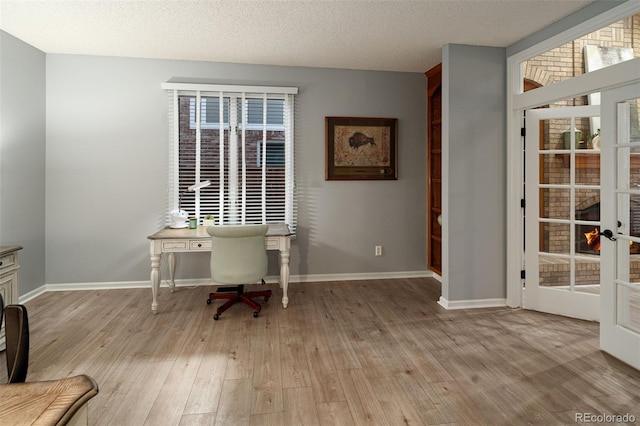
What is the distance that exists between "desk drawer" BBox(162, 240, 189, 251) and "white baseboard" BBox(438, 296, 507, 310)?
8.71ft

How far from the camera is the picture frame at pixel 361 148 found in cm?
482

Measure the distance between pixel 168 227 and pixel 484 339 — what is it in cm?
342

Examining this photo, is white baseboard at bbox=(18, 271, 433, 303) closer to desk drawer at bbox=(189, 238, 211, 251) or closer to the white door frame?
desk drawer at bbox=(189, 238, 211, 251)

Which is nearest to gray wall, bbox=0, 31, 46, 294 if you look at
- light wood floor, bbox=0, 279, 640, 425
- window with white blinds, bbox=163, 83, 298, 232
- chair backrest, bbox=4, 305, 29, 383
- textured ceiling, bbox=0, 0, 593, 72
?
textured ceiling, bbox=0, 0, 593, 72

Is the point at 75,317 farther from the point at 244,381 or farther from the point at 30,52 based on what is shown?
the point at 30,52

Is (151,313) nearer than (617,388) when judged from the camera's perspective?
No

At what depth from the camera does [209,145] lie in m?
4.57

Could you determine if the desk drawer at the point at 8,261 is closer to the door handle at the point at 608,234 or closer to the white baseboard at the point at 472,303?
the white baseboard at the point at 472,303

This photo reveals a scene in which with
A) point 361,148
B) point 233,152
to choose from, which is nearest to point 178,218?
point 233,152

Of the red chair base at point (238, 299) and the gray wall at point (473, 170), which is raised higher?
the gray wall at point (473, 170)

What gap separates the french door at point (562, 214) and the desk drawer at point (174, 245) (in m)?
3.36

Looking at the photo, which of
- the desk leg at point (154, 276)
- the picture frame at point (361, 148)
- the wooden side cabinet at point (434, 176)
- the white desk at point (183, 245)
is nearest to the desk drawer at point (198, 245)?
the white desk at point (183, 245)

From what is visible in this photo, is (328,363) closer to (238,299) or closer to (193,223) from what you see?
(238,299)

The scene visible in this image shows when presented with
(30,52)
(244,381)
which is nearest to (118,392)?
(244,381)
